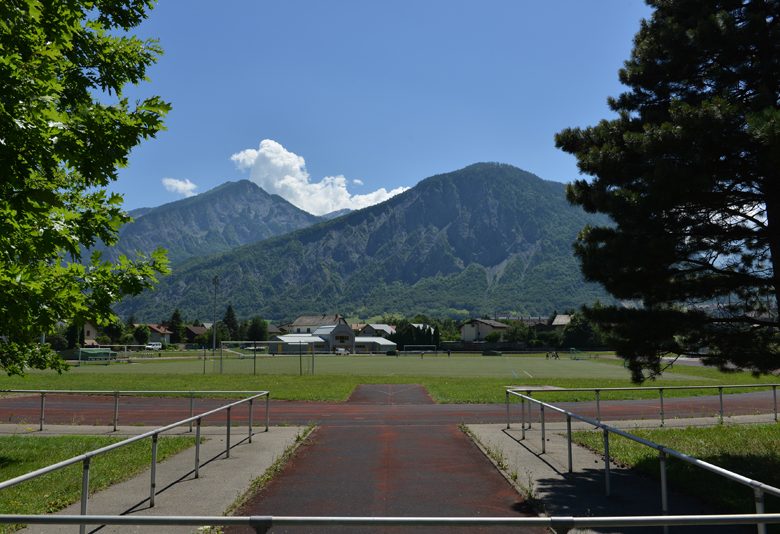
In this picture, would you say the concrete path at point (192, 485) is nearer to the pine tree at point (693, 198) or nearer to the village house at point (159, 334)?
the pine tree at point (693, 198)

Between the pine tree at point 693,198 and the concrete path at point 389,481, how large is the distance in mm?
4237

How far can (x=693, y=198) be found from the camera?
32.3 ft

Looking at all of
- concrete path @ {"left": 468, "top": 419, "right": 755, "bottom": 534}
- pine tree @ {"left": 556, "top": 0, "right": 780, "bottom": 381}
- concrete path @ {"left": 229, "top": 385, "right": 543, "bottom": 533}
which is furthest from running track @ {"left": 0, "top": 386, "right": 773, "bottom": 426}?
pine tree @ {"left": 556, "top": 0, "right": 780, "bottom": 381}

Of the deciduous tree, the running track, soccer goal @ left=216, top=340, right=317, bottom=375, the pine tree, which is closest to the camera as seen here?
the deciduous tree

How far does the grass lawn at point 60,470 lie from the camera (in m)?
8.57

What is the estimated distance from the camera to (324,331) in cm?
13775

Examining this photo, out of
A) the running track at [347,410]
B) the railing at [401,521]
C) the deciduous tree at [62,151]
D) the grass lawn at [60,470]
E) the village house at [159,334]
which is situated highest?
the deciduous tree at [62,151]

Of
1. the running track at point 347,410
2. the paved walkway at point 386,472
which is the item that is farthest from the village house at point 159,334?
the paved walkway at point 386,472

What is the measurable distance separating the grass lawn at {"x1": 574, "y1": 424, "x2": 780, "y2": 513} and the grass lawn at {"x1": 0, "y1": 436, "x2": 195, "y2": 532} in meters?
9.43

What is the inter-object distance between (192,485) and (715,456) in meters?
10.3

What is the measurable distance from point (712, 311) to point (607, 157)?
12.4ft

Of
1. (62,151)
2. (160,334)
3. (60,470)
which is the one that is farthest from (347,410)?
(160,334)

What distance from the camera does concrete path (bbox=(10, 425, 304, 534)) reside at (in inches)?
314

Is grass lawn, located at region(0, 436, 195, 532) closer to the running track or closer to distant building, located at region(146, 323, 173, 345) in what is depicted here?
the running track
